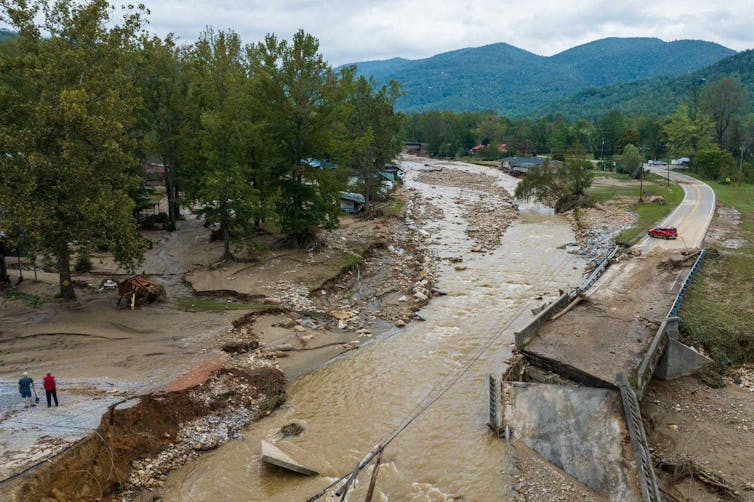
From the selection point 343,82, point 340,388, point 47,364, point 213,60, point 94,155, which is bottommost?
point 340,388

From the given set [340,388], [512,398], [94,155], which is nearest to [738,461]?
[512,398]

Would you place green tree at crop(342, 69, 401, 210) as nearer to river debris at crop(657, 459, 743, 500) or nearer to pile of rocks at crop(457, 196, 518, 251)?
pile of rocks at crop(457, 196, 518, 251)

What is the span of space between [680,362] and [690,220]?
2952cm

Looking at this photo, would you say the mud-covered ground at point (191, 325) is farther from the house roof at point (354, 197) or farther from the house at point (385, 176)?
the house at point (385, 176)

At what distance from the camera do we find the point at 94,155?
925 inches

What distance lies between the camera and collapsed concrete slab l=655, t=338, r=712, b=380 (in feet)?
65.5

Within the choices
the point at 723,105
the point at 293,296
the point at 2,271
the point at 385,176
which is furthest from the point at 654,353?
the point at 723,105

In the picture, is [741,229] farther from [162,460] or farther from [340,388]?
[162,460]

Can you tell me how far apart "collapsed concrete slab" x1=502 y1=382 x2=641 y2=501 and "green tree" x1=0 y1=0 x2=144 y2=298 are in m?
19.0

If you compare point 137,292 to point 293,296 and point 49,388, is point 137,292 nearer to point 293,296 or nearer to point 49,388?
point 293,296

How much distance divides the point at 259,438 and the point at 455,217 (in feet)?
146

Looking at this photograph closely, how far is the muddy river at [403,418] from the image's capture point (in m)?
14.9

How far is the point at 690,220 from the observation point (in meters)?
44.3

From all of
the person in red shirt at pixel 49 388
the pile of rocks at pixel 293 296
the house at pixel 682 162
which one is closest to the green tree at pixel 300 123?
the pile of rocks at pixel 293 296
